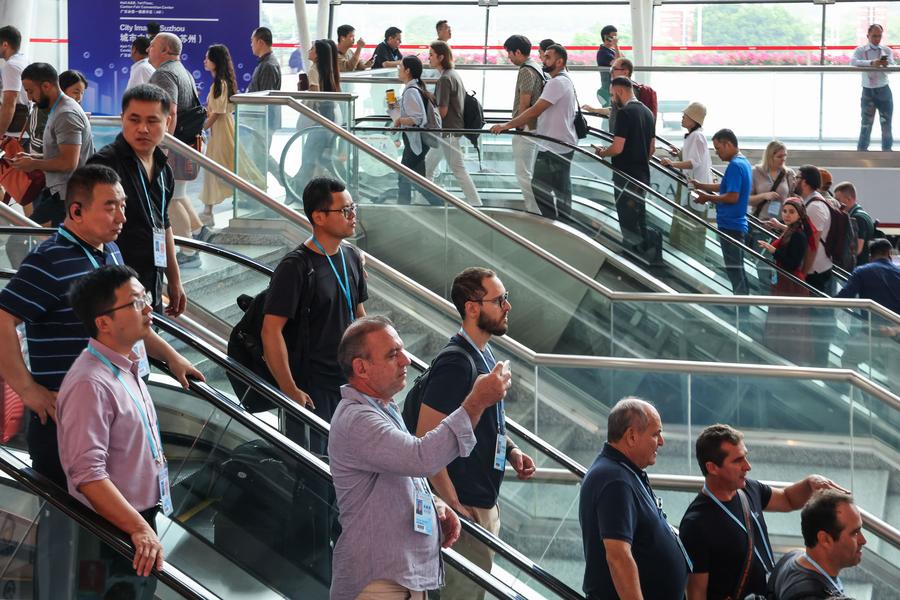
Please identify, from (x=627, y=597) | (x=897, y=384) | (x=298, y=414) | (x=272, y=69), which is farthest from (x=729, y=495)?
(x=272, y=69)

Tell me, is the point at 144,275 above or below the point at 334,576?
above

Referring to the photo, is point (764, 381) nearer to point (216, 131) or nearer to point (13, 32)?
point (216, 131)

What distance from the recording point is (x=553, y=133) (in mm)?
10242

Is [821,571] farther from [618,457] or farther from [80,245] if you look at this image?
[80,245]

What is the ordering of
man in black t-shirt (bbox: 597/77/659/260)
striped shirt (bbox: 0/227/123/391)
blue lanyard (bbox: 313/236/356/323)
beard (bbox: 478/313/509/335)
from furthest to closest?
man in black t-shirt (bbox: 597/77/659/260), blue lanyard (bbox: 313/236/356/323), beard (bbox: 478/313/509/335), striped shirt (bbox: 0/227/123/391)

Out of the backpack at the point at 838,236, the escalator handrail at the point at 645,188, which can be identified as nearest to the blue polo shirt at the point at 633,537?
the escalator handrail at the point at 645,188

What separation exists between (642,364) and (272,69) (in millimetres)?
5417

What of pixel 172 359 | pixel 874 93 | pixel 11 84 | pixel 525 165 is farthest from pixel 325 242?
pixel 874 93

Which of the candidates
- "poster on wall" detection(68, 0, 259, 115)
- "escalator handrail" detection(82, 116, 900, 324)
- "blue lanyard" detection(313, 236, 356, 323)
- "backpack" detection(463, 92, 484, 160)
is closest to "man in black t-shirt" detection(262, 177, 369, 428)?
"blue lanyard" detection(313, 236, 356, 323)

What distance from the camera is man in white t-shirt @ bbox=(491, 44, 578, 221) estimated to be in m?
9.91

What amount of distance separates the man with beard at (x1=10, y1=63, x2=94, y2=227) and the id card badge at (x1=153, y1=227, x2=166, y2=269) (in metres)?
1.61

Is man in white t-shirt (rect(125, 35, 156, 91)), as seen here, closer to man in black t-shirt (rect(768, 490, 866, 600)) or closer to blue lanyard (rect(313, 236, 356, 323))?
blue lanyard (rect(313, 236, 356, 323))

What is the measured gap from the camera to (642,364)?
634 centimetres

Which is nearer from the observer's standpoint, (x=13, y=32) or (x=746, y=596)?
(x=746, y=596)
